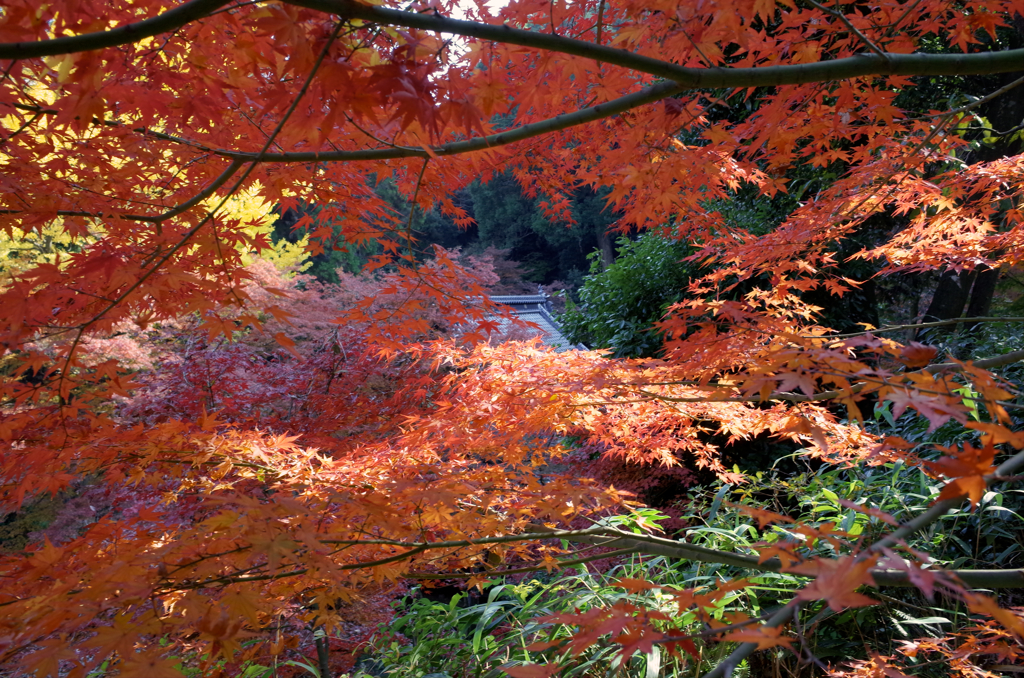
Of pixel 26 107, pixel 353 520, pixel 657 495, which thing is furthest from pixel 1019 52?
pixel 657 495

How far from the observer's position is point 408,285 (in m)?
2.93

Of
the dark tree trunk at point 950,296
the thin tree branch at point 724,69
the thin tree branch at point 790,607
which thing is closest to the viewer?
the thin tree branch at point 790,607

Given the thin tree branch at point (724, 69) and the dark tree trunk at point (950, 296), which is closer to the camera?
the thin tree branch at point (724, 69)

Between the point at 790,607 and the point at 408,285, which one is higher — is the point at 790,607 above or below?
below

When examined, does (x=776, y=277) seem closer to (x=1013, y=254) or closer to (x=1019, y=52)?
(x=1013, y=254)

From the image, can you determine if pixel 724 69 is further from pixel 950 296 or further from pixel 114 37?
pixel 950 296

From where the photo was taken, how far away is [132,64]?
88.1 inches

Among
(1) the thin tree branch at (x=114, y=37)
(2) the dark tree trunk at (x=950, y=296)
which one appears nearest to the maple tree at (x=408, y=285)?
(1) the thin tree branch at (x=114, y=37)

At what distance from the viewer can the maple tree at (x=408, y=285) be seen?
4.56 ft

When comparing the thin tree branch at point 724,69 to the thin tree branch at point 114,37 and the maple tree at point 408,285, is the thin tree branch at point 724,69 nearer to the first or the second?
the maple tree at point 408,285

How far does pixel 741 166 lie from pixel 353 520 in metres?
3.10

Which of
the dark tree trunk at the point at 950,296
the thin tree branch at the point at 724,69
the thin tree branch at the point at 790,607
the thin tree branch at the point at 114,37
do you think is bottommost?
the dark tree trunk at the point at 950,296

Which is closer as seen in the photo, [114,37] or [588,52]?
[114,37]

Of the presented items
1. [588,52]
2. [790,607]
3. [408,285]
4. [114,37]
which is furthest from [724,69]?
[408,285]
